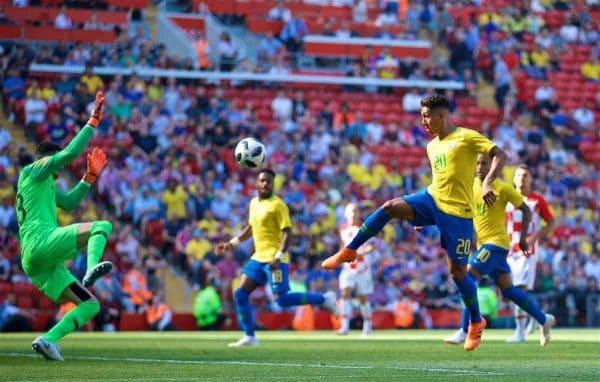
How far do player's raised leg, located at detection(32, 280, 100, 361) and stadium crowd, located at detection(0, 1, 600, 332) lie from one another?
12119 millimetres

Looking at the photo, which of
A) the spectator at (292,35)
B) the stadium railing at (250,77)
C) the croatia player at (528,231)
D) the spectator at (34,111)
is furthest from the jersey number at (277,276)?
the spectator at (292,35)

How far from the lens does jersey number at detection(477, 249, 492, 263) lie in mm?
16828

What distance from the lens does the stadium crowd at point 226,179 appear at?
27938 mm

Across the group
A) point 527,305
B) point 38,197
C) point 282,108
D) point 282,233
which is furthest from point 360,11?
point 38,197

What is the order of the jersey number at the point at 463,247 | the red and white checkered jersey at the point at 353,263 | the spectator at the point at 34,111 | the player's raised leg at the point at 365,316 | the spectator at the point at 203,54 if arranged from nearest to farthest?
1. the jersey number at the point at 463,247
2. the player's raised leg at the point at 365,316
3. the red and white checkered jersey at the point at 353,263
4. the spectator at the point at 34,111
5. the spectator at the point at 203,54

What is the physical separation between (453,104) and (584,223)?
578 centimetres

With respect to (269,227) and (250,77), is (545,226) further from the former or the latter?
(250,77)

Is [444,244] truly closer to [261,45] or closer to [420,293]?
[420,293]

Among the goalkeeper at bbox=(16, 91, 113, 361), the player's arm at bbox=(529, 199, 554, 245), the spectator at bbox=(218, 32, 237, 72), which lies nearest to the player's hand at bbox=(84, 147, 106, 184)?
the goalkeeper at bbox=(16, 91, 113, 361)

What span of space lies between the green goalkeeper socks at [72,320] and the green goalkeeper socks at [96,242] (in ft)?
2.98

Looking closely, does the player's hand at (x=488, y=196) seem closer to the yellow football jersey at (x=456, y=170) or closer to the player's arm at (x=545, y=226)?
the yellow football jersey at (x=456, y=170)

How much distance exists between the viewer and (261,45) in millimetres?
36406

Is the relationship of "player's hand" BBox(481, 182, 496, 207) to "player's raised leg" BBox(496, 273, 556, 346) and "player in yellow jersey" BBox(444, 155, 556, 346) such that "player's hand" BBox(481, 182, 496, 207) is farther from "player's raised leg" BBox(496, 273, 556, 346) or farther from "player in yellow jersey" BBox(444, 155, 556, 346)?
"player's raised leg" BBox(496, 273, 556, 346)

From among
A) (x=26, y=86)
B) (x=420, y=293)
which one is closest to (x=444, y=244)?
(x=420, y=293)
